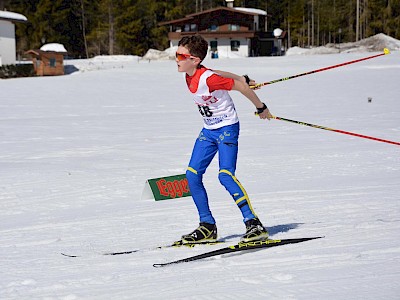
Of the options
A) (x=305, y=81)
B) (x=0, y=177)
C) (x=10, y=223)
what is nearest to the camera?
(x=10, y=223)

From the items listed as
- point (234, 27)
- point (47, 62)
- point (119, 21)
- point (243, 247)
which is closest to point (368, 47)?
point (234, 27)

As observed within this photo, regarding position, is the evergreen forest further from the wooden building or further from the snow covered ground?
the snow covered ground

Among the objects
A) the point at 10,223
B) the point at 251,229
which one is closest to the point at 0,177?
the point at 10,223

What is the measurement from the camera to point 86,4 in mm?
75875

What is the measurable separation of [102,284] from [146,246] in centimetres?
119

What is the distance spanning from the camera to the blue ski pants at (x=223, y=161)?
15.8 ft

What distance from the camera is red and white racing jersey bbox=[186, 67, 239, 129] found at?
4.67 meters

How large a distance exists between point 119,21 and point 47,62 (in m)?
28.5

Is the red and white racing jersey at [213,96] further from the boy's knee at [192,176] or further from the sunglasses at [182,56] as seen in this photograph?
the boy's knee at [192,176]

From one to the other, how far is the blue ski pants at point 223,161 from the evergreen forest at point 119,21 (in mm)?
63033

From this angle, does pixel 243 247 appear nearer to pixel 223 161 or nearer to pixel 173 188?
pixel 223 161

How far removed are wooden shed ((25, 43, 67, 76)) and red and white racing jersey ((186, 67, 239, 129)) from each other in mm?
39023

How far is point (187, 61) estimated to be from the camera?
4.76m

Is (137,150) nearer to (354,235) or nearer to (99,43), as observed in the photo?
(354,235)
